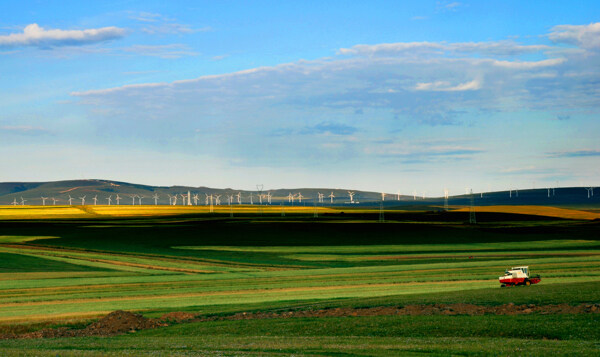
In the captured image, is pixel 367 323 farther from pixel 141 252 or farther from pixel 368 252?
pixel 141 252

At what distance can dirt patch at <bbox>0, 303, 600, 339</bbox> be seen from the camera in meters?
38.0

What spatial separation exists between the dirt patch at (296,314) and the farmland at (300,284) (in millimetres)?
829

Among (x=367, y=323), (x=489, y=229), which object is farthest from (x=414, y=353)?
(x=489, y=229)

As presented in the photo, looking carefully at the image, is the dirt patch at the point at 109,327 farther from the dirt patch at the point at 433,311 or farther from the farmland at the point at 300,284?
the dirt patch at the point at 433,311

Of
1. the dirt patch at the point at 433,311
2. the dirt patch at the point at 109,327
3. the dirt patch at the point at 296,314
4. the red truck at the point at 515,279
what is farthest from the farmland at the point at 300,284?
the red truck at the point at 515,279

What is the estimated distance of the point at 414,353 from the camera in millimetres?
26344

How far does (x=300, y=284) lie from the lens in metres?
61.9

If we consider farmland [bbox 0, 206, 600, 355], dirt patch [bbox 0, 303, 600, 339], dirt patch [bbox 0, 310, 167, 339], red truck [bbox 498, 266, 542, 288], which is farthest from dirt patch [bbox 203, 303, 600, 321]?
red truck [bbox 498, 266, 542, 288]

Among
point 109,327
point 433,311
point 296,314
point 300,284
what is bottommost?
point 300,284

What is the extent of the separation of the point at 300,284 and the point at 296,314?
758 inches

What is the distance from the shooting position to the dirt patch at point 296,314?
125 feet

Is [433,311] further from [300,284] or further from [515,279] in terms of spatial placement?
[300,284]

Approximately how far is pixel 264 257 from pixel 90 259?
23299 mm

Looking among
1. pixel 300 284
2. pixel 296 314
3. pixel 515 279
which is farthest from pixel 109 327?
pixel 515 279
